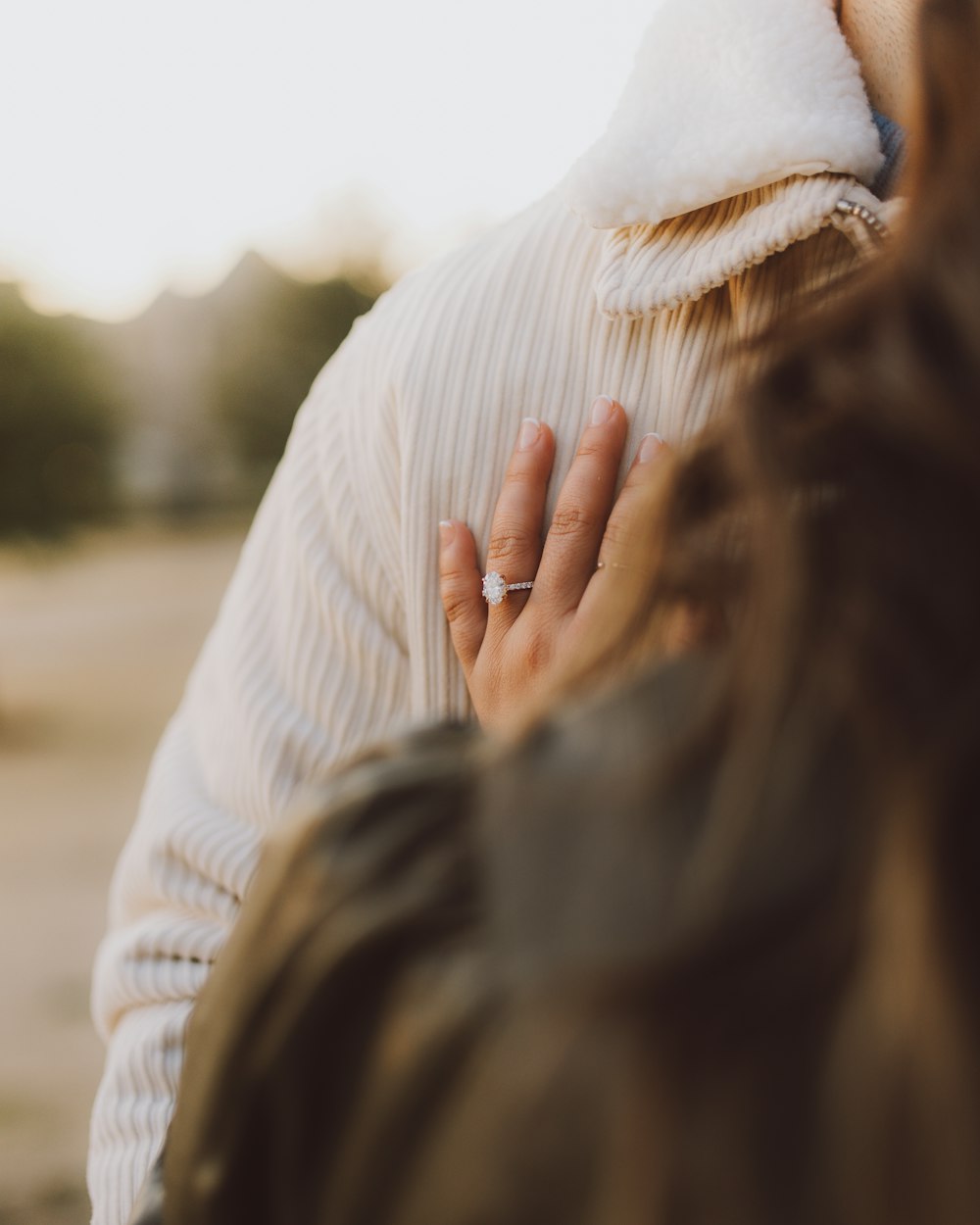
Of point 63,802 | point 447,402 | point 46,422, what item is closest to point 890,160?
point 447,402

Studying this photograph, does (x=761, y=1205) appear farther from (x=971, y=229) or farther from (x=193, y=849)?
(x=193, y=849)

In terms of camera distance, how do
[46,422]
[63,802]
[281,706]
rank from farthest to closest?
[46,422]
[63,802]
[281,706]

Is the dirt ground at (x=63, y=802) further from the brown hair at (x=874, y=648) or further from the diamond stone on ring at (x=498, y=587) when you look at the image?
the brown hair at (x=874, y=648)

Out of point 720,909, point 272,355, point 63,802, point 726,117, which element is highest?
point 726,117

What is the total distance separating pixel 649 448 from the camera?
37.2 inches

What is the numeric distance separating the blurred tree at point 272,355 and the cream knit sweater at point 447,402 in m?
18.6

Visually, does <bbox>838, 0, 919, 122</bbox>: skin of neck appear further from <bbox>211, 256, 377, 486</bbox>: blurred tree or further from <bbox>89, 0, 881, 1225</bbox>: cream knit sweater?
<bbox>211, 256, 377, 486</bbox>: blurred tree

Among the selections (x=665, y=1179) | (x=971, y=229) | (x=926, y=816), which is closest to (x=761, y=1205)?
(x=665, y=1179)

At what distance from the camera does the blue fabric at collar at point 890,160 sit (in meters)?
0.92

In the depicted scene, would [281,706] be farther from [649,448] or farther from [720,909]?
[720,909]

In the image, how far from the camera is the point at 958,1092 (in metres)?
0.35

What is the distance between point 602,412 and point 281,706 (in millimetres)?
401

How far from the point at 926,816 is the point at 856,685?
0.16ft

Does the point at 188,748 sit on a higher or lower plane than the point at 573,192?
lower
